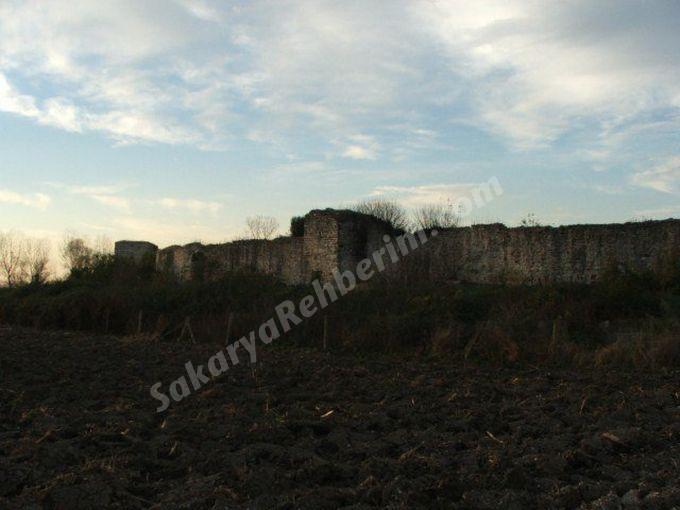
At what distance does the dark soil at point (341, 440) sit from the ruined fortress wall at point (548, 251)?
8778 mm

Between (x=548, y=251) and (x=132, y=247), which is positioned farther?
(x=132, y=247)

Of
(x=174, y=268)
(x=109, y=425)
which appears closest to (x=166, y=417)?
(x=109, y=425)

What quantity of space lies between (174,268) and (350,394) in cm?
2291

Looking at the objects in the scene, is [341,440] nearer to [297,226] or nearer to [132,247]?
[297,226]

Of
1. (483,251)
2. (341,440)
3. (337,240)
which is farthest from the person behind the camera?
(337,240)

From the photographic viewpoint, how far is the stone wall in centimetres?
1880

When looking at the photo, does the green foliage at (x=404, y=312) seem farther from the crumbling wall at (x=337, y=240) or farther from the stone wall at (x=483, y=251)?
the crumbling wall at (x=337, y=240)

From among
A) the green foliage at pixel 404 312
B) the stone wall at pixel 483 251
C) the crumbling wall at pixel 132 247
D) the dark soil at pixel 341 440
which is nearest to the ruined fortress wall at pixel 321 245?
the stone wall at pixel 483 251

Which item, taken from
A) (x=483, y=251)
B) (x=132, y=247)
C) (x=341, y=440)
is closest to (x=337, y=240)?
(x=483, y=251)

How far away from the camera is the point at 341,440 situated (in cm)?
639

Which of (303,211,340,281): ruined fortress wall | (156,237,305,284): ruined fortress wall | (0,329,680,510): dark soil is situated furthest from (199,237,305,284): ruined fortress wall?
(0,329,680,510): dark soil

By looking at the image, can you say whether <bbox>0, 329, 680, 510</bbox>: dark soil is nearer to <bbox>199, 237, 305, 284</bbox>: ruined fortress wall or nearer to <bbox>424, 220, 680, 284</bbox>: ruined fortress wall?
<bbox>424, 220, 680, 284</bbox>: ruined fortress wall

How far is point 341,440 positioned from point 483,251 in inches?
625

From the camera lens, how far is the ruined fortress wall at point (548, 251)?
18.5 metres
